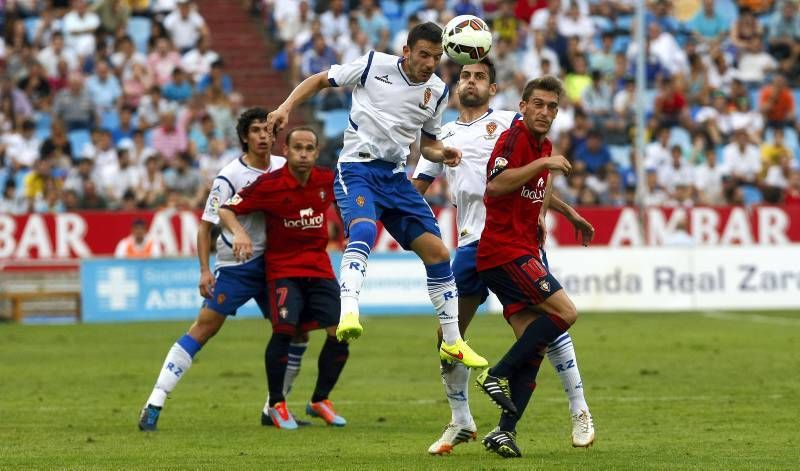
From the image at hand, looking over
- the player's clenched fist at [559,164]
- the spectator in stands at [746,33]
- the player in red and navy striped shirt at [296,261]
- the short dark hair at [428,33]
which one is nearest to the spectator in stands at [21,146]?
the player in red and navy striped shirt at [296,261]

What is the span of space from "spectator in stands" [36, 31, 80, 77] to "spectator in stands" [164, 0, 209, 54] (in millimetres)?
2324

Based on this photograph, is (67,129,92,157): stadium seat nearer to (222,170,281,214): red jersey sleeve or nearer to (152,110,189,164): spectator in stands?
(152,110,189,164): spectator in stands

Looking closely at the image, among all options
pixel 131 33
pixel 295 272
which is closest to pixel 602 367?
pixel 295 272

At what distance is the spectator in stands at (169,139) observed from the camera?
90.5 feet

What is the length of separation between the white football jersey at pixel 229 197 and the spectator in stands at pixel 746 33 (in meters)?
22.9

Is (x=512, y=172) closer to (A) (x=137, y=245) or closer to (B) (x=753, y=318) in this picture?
(B) (x=753, y=318)

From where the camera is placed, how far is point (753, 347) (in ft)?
61.0

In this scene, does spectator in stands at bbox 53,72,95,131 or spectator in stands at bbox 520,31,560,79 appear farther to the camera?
spectator in stands at bbox 520,31,560,79

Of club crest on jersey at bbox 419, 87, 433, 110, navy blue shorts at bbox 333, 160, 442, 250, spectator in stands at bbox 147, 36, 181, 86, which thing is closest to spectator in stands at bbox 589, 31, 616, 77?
spectator in stands at bbox 147, 36, 181, 86

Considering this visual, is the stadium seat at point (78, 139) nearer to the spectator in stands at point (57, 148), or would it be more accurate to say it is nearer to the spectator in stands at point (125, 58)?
the spectator in stands at point (57, 148)

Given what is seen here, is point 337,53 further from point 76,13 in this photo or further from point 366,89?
point 366,89

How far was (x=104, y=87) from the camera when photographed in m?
28.5

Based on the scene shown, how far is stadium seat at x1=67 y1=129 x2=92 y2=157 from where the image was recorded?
2744 cm

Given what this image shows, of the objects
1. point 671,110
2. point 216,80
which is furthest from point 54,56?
point 671,110
